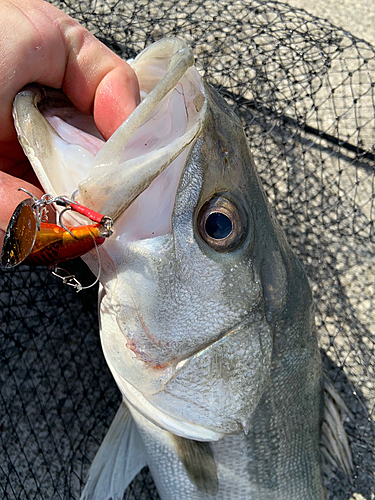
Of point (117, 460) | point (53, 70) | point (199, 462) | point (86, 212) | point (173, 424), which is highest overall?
point (53, 70)

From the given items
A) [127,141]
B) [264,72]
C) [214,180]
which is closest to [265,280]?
[214,180]

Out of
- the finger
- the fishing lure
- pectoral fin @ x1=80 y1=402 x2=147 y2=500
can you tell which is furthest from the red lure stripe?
pectoral fin @ x1=80 y1=402 x2=147 y2=500

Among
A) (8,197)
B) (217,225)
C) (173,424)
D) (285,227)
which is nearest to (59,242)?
(8,197)

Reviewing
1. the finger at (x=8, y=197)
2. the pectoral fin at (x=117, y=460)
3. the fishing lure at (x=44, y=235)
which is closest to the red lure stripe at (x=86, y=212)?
the fishing lure at (x=44, y=235)

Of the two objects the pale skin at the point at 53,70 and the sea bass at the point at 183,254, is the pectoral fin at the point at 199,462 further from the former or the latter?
the pale skin at the point at 53,70

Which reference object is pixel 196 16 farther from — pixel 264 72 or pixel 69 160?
pixel 69 160

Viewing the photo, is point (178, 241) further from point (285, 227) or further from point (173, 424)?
point (285, 227)
